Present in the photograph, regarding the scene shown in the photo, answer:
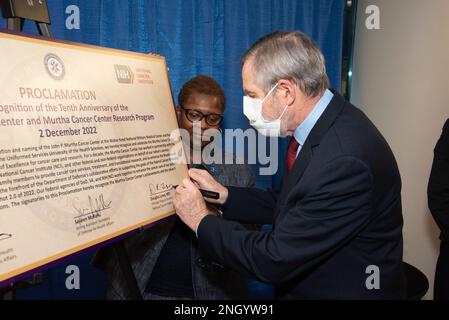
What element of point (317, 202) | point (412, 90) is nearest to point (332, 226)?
point (317, 202)

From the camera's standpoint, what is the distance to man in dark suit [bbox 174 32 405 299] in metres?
1.04

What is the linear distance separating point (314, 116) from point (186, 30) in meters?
1.30

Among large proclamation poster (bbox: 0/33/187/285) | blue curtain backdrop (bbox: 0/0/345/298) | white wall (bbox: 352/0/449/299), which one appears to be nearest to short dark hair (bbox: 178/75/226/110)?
large proclamation poster (bbox: 0/33/187/285)

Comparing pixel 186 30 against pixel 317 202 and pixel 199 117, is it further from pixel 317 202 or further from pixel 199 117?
pixel 317 202

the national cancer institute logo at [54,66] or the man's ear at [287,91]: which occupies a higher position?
the national cancer institute logo at [54,66]

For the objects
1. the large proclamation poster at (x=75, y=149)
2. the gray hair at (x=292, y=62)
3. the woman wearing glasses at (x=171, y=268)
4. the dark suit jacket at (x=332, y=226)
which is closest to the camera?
the large proclamation poster at (x=75, y=149)

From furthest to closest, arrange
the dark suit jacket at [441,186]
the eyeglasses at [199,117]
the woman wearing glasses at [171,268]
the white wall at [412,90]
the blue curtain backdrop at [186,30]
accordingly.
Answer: the white wall at [412,90] → the blue curtain backdrop at [186,30] → the dark suit jacket at [441,186] → the eyeglasses at [199,117] → the woman wearing glasses at [171,268]

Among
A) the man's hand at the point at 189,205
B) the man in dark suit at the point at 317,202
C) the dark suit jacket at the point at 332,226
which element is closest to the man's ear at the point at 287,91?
the man in dark suit at the point at 317,202
